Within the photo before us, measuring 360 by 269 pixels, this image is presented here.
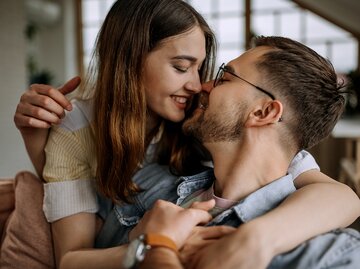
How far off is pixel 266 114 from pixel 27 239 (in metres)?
0.80

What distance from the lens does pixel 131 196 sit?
1.39m

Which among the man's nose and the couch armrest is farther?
the couch armrest

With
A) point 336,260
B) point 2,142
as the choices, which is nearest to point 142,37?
point 336,260

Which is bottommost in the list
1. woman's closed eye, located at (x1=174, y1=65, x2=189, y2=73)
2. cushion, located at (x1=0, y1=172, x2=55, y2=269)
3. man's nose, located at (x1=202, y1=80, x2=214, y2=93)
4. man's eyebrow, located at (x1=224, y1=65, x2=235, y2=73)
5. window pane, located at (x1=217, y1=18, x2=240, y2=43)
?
window pane, located at (x1=217, y1=18, x2=240, y2=43)

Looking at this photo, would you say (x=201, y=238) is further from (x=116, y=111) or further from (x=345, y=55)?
(x=345, y=55)

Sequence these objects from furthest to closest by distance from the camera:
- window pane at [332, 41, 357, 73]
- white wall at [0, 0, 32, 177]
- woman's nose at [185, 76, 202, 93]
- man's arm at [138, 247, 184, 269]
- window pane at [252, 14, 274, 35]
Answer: window pane at [252, 14, 274, 35], window pane at [332, 41, 357, 73], white wall at [0, 0, 32, 177], woman's nose at [185, 76, 202, 93], man's arm at [138, 247, 184, 269]

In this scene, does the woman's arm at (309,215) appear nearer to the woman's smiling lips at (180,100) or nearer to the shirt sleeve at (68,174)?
the woman's smiling lips at (180,100)

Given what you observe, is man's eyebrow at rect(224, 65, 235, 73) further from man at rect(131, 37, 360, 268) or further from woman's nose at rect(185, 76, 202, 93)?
woman's nose at rect(185, 76, 202, 93)

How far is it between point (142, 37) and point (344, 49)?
25.8 feet

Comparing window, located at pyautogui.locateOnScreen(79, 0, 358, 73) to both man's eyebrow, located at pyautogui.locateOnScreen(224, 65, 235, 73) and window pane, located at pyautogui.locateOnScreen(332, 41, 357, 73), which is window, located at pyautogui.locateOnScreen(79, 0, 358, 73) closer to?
window pane, located at pyautogui.locateOnScreen(332, 41, 357, 73)

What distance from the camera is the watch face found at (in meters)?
0.86

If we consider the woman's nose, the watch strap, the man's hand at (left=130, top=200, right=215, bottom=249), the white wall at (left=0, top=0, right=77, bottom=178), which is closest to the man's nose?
the woman's nose

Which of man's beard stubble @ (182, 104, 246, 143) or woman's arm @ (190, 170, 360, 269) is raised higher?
man's beard stubble @ (182, 104, 246, 143)

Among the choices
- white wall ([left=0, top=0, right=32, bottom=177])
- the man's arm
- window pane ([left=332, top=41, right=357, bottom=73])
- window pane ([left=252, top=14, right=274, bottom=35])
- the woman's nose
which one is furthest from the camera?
window pane ([left=252, top=14, right=274, bottom=35])
